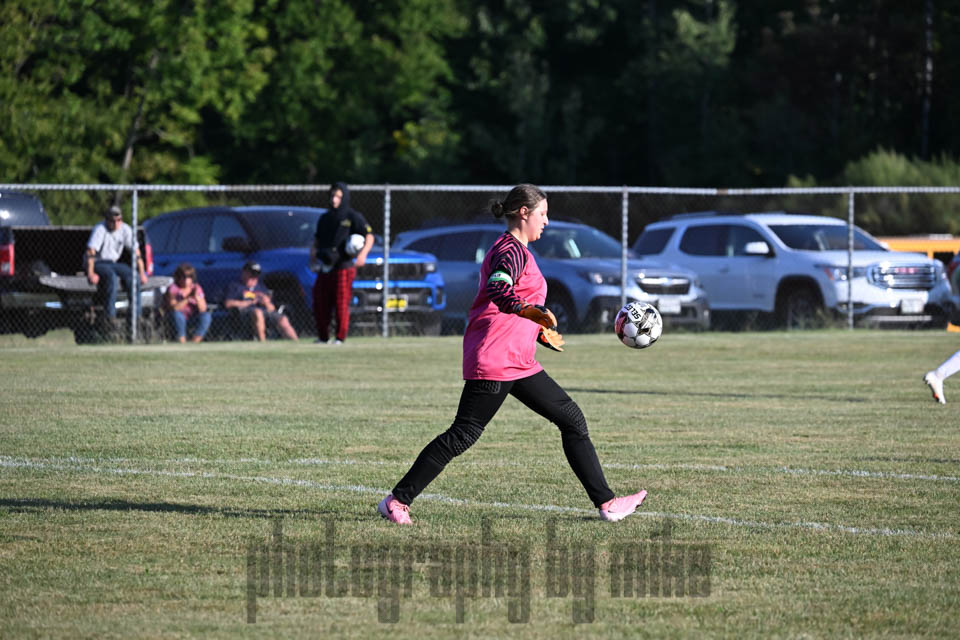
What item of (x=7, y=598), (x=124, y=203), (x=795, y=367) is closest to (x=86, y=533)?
(x=7, y=598)

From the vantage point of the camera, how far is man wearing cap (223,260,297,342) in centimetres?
2070

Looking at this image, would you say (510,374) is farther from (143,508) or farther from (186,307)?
(186,307)

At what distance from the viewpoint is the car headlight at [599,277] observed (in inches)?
873

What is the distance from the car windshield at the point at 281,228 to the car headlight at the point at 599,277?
389 centimetres

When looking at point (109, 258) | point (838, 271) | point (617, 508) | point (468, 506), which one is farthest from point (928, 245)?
point (617, 508)

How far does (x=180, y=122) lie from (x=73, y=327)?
20730 millimetres

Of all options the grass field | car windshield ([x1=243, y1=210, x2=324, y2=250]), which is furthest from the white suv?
the grass field

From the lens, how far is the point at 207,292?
2148 cm

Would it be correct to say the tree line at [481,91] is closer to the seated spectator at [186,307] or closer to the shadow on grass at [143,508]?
the seated spectator at [186,307]

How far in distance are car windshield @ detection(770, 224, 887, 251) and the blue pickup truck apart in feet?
18.6

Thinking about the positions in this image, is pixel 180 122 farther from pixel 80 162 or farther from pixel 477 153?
pixel 477 153

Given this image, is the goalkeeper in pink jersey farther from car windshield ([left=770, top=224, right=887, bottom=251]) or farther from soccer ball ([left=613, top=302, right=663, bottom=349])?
car windshield ([left=770, top=224, right=887, bottom=251])

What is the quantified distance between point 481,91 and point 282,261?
33705 millimetres

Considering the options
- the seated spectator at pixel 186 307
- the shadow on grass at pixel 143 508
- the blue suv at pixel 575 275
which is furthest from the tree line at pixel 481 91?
the shadow on grass at pixel 143 508
